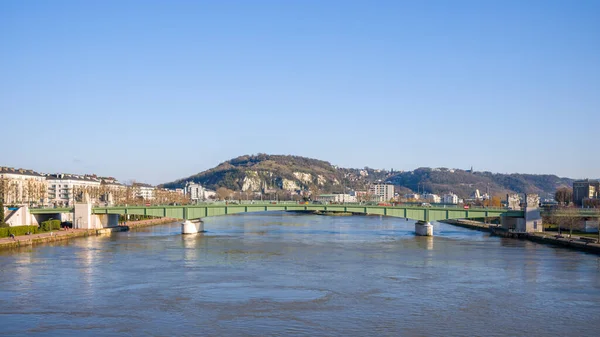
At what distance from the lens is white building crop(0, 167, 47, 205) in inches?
3226

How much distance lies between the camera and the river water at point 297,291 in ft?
69.3

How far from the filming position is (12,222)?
53.2 metres

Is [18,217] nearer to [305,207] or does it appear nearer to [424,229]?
[305,207]

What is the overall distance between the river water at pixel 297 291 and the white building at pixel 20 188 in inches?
1673

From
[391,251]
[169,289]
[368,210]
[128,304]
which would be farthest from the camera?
[368,210]

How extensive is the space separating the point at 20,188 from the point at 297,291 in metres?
83.6

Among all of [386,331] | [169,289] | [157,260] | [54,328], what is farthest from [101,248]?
[386,331]

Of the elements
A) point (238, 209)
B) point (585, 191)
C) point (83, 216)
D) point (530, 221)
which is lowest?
point (530, 221)

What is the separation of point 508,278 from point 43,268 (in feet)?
73.0

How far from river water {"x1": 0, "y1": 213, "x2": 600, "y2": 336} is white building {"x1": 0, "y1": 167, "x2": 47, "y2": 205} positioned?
139 ft

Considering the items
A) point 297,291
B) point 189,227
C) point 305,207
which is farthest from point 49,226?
point 297,291

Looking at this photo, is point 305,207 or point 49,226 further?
point 305,207

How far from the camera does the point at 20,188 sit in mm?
99688

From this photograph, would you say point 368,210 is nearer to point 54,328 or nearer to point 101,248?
point 101,248
